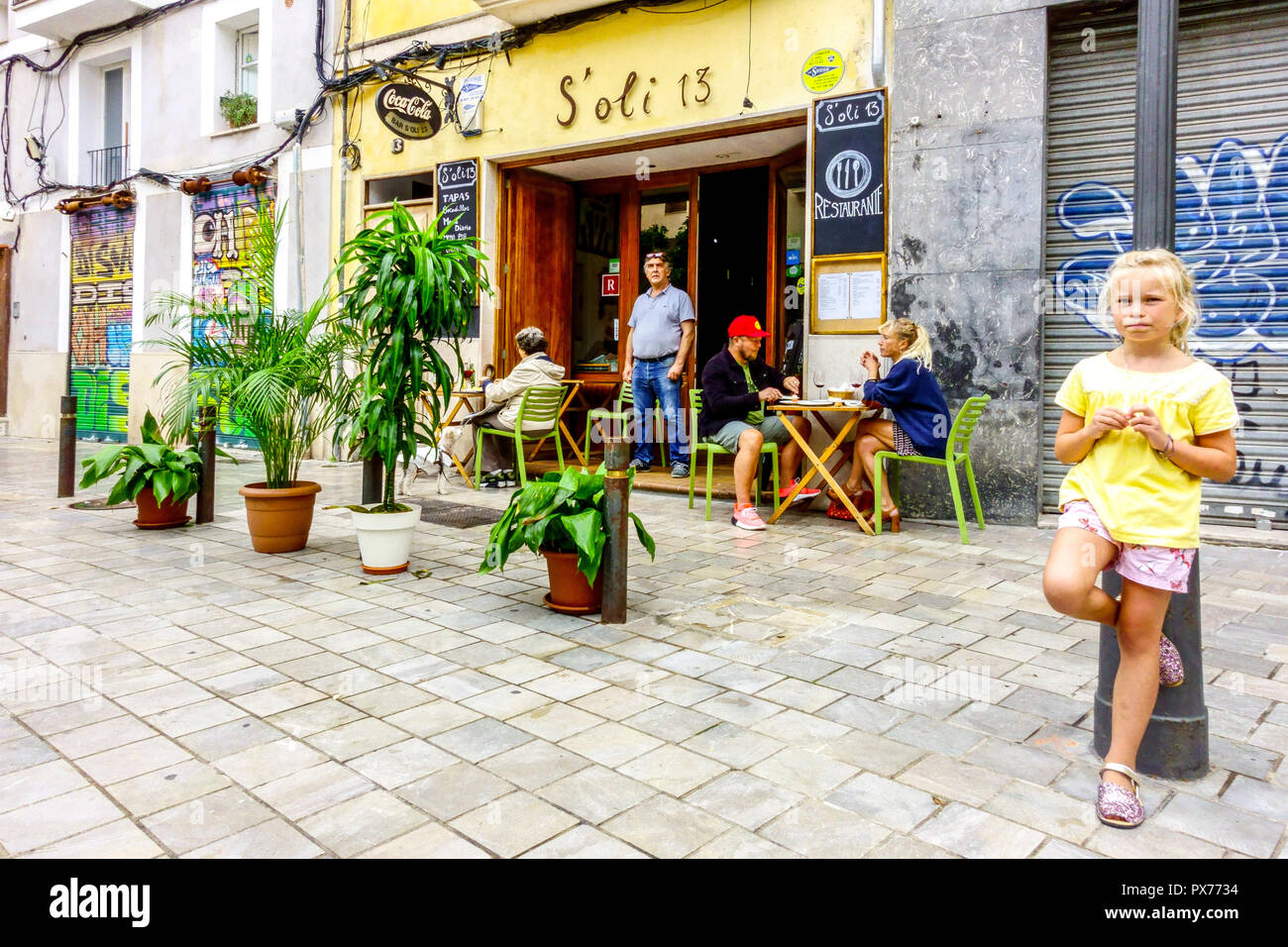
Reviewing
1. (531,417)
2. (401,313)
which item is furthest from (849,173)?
(401,313)

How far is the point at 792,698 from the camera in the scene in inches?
134

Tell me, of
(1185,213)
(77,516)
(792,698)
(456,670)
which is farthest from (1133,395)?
(77,516)

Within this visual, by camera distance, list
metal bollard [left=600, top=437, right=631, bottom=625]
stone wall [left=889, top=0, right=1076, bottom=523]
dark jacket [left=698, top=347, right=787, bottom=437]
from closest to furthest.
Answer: metal bollard [left=600, top=437, right=631, bottom=625], stone wall [left=889, top=0, right=1076, bottom=523], dark jacket [left=698, top=347, right=787, bottom=437]

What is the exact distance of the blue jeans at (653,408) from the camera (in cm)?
887

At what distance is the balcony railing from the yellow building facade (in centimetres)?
538

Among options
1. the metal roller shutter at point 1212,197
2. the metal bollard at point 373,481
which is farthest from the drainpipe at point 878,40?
the metal bollard at point 373,481

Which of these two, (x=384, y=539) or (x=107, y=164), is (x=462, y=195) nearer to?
(x=384, y=539)

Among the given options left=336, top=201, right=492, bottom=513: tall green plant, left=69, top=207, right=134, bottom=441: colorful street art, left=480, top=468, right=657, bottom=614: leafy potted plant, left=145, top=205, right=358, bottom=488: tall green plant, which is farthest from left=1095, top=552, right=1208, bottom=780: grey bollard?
left=69, top=207, right=134, bottom=441: colorful street art

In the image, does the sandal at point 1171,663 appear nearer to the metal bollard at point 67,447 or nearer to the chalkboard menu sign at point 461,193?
the metal bollard at point 67,447

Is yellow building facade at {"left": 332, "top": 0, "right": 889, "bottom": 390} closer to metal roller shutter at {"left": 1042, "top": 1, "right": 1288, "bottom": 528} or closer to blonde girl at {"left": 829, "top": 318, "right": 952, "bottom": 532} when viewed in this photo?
metal roller shutter at {"left": 1042, "top": 1, "right": 1288, "bottom": 528}

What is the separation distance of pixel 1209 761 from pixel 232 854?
281cm

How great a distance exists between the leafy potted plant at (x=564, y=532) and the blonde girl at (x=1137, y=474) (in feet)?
7.21

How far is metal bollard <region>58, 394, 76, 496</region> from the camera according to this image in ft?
25.9

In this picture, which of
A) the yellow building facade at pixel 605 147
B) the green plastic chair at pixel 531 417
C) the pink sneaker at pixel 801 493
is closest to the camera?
the pink sneaker at pixel 801 493
